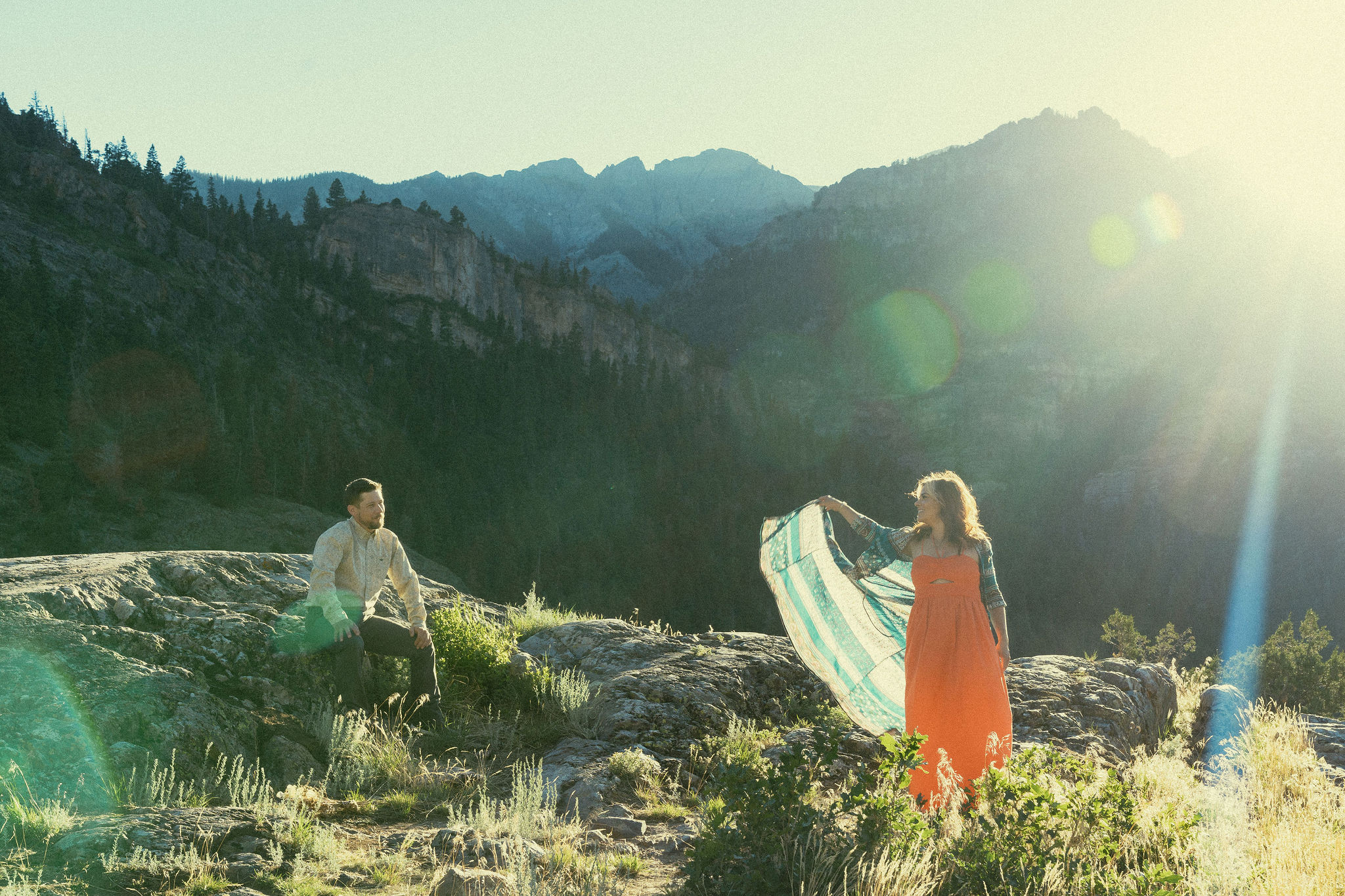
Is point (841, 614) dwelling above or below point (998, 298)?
below

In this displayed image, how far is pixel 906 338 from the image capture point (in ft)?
546

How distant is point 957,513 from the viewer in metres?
4.69

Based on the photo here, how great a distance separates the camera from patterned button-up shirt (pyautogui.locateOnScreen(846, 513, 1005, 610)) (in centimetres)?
→ 475

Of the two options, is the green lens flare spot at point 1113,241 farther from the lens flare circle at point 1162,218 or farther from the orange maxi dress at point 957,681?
the orange maxi dress at point 957,681

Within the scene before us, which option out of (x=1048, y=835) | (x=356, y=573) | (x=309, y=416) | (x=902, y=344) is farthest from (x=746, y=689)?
(x=902, y=344)

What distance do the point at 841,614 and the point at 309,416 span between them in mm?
59675

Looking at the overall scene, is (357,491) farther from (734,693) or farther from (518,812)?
(734,693)

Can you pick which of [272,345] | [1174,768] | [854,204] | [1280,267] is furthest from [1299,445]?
[1174,768]

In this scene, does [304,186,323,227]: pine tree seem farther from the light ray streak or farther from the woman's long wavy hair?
the light ray streak

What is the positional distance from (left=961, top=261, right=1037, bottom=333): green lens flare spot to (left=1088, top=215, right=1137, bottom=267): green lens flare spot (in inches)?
730

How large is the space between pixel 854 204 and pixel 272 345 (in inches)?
6057

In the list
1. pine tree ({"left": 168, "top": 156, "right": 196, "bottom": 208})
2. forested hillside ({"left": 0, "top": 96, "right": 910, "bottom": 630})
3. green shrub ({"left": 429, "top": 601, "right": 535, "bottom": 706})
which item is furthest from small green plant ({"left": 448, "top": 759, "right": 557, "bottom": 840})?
pine tree ({"left": 168, "top": 156, "right": 196, "bottom": 208})

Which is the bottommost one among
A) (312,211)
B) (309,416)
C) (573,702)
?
(573,702)

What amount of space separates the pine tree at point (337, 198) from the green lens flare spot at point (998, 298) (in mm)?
123771
